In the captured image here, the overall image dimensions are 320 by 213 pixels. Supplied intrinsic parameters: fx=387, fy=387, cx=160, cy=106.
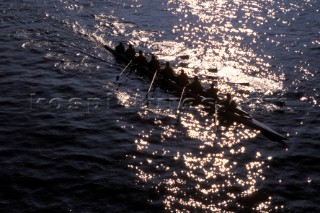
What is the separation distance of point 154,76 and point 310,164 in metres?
17.0

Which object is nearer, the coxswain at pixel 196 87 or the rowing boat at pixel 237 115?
the rowing boat at pixel 237 115

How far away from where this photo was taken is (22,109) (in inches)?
1222

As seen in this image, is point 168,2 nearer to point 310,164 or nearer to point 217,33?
point 217,33

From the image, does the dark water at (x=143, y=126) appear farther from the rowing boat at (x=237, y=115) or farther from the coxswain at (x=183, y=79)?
the coxswain at (x=183, y=79)

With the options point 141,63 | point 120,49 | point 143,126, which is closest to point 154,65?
point 141,63

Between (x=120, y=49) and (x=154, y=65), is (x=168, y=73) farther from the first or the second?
(x=120, y=49)

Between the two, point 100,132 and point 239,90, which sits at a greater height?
point 239,90

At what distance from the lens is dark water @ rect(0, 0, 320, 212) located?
22.3 m

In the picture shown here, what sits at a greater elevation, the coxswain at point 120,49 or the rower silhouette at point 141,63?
the coxswain at point 120,49

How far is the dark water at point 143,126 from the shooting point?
2227 centimetres

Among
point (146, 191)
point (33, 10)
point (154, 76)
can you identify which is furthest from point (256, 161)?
point (33, 10)

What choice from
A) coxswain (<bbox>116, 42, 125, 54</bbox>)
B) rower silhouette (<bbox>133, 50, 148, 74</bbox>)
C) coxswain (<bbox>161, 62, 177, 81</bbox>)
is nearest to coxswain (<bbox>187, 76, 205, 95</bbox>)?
coxswain (<bbox>161, 62, 177, 81</bbox>)

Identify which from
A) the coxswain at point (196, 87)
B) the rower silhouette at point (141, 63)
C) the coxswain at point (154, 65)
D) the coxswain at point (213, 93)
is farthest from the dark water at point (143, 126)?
the coxswain at point (196, 87)

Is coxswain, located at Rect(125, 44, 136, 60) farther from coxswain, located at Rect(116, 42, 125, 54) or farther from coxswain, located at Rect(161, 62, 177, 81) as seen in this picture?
coxswain, located at Rect(161, 62, 177, 81)
